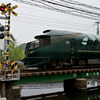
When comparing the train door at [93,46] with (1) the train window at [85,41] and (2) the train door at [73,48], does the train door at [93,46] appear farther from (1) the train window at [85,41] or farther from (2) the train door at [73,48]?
(2) the train door at [73,48]

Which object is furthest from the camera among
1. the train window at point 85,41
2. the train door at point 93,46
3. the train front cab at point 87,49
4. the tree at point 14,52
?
the tree at point 14,52

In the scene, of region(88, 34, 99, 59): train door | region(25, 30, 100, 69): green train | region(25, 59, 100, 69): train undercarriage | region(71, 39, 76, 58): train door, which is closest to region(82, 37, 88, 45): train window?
region(25, 30, 100, 69): green train

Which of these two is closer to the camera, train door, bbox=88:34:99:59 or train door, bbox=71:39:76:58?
train door, bbox=71:39:76:58

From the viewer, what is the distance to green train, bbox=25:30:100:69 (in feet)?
38.0

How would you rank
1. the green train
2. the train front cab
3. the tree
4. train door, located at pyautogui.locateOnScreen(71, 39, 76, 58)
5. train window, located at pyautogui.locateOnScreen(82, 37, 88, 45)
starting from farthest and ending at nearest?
the tree
train window, located at pyautogui.locateOnScreen(82, 37, 88, 45)
the train front cab
train door, located at pyautogui.locateOnScreen(71, 39, 76, 58)
the green train

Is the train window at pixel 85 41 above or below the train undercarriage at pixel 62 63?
above

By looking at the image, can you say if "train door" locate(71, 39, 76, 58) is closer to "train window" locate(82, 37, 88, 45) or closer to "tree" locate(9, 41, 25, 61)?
"train window" locate(82, 37, 88, 45)

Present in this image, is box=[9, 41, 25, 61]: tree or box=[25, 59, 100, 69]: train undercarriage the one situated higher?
box=[9, 41, 25, 61]: tree

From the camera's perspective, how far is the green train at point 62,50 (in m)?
11.6

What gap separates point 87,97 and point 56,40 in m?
6.66

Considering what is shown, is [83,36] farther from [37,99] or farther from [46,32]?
[37,99]

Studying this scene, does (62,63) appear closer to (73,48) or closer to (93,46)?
(73,48)

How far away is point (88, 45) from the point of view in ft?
46.0

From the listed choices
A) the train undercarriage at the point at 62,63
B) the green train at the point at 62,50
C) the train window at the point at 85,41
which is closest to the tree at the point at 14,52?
the green train at the point at 62,50
